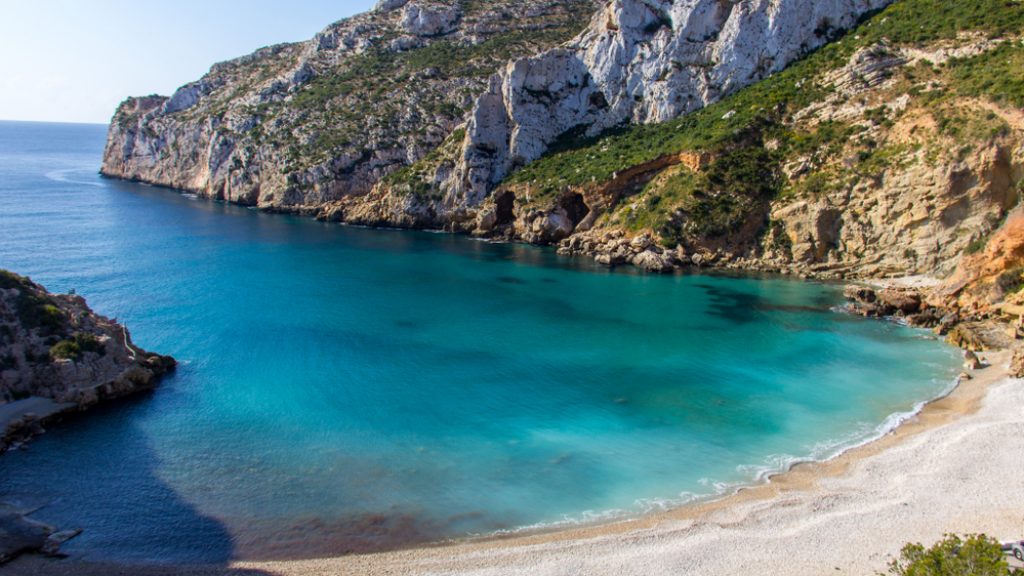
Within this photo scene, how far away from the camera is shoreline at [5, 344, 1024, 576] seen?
718 inches

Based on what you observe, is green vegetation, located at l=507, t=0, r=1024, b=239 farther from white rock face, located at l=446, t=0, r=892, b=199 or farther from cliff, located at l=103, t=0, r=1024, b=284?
white rock face, located at l=446, t=0, r=892, b=199

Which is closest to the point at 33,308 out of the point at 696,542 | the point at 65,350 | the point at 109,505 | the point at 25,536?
the point at 65,350

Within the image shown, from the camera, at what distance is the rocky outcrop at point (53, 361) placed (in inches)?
1105

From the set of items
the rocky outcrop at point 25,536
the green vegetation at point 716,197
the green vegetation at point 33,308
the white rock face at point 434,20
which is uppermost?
the white rock face at point 434,20

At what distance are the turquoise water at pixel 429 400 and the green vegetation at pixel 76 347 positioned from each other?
324cm

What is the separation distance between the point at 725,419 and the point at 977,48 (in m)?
46.0

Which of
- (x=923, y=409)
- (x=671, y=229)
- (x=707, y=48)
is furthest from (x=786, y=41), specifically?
(x=923, y=409)

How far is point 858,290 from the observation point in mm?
45188

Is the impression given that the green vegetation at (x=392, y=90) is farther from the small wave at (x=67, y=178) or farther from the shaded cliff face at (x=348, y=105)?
the small wave at (x=67, y=178)

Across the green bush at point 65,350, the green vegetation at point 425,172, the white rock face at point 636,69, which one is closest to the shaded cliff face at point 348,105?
the green vegetation at point 425,172

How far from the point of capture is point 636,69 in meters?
76.1

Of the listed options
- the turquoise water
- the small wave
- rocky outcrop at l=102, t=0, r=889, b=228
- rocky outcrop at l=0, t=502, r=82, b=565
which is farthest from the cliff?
rocky outcrop at l=0, t=502, r=82, b=565

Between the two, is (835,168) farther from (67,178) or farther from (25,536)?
(67,178)

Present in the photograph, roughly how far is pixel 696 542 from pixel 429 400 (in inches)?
582
